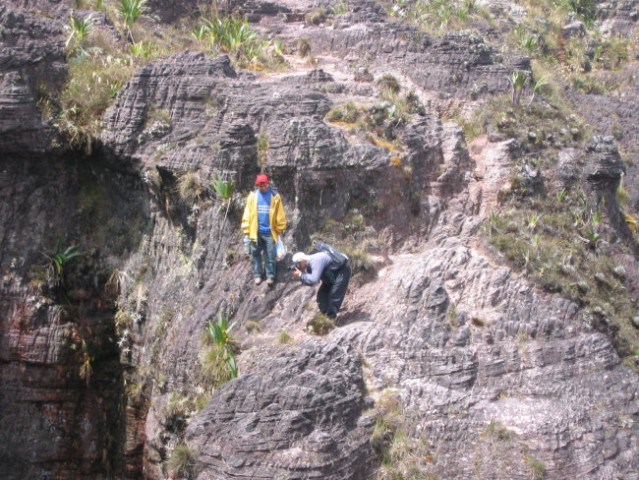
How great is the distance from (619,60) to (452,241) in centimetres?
1256

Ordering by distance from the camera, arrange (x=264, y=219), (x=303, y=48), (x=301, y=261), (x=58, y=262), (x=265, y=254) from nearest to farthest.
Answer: (x=301, y=261)
(x=264, y=219)
(x=265, y=254)
(x=58, y=262)
(x=303, y=48)

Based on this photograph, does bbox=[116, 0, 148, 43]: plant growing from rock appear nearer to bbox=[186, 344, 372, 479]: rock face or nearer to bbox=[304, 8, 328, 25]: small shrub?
bbox=[304, 8, 328, 25]: small shrub

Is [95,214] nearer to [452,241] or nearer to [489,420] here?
[452,241]

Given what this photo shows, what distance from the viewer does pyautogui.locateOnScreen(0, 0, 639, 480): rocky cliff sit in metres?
9.47

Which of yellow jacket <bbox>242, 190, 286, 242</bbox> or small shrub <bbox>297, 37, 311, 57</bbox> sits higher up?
small shrub <bbox>297, 37, 311, 57</bbox>

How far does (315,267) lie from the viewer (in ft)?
33.1

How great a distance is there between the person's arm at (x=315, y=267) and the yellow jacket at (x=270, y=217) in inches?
32.3

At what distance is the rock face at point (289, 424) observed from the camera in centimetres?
882

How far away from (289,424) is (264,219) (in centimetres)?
289

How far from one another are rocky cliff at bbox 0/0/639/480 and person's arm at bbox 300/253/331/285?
77 centimetres

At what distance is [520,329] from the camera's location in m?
10.5

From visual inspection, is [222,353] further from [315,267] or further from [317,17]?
[317,17]

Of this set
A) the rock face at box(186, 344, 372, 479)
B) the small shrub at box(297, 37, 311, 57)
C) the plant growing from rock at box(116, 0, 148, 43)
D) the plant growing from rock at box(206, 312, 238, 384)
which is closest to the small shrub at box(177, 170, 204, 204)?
the plant growing from rock at box(206, 312, 238, 384)

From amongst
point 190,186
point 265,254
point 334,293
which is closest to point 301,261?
point 334,293
